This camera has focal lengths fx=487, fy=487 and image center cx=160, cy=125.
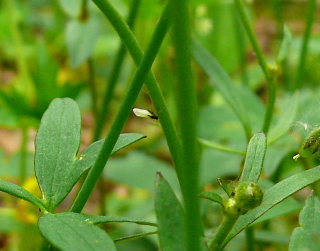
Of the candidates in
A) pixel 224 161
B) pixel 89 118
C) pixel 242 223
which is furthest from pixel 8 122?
pixel 89 118

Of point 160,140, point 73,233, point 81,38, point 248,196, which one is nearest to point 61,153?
point 73,233

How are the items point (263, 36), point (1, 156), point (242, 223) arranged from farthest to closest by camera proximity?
point (263, 36), point (1, 156), point (242, 223)

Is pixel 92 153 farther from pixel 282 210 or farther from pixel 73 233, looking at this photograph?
pixel 282 210

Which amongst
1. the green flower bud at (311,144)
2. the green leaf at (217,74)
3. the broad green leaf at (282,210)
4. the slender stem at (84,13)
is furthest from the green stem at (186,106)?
the slender stem at (84,13)

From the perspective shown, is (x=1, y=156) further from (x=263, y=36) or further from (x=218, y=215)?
(x=263, y=36)

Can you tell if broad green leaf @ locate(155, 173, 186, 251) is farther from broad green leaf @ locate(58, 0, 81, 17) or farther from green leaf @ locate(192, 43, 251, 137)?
broad green leaf @ locate(58, 0, 81, 17)

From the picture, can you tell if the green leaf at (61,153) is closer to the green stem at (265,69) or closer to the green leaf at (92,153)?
the green leaf at (92,153)
